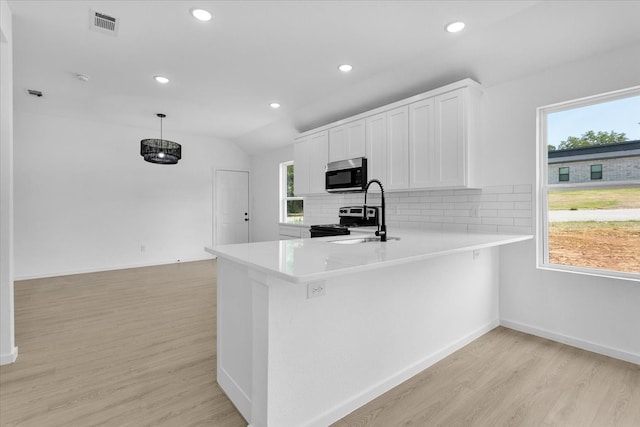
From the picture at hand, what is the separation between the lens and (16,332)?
287 centimetres

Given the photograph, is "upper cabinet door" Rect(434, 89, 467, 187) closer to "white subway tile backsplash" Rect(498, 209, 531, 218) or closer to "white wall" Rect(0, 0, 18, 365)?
"white subway tile backsplash" Rect(498, 209, 531, 218)

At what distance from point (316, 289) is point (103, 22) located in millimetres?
2714

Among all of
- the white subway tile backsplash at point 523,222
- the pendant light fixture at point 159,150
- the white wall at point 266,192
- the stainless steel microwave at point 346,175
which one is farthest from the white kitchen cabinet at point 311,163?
the white subway tile backsplash at point 523,222

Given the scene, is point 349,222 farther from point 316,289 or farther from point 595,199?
point 316,289

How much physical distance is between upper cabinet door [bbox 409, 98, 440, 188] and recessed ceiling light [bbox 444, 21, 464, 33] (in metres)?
0.72

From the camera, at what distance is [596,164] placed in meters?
2.58

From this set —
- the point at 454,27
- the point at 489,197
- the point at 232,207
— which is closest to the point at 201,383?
the point at 489,197

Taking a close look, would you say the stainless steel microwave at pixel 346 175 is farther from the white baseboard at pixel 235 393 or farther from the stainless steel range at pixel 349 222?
the white baseboard at pixel 235 393

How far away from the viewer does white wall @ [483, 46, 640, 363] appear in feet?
7.85

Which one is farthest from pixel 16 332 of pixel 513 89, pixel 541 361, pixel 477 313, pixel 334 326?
pixel 513 89

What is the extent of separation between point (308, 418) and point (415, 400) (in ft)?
2.32

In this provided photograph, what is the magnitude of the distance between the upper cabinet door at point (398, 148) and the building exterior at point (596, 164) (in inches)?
51.2

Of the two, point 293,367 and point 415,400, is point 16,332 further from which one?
point 415,400

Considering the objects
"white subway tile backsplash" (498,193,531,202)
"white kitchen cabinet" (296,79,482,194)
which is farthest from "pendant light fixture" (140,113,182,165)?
"white subway tile backsplash" (498,193,531,202)
